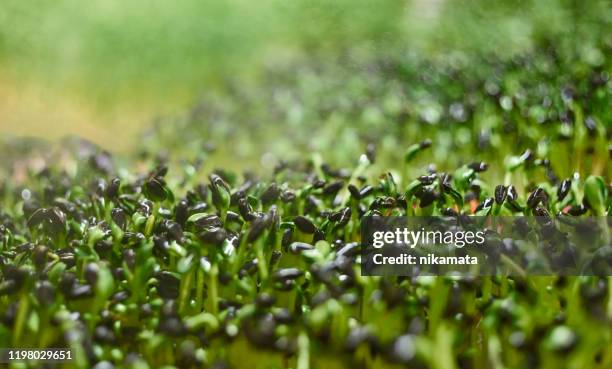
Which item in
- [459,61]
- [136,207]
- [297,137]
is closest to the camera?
[136,207]

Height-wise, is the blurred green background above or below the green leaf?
above

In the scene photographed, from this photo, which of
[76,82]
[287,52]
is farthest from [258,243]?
[287,52]

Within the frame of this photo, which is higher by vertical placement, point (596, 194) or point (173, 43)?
point (173, 43)

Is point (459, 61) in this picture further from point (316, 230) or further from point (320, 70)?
point (316, 230)

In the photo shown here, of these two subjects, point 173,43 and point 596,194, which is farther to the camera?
point 173,43

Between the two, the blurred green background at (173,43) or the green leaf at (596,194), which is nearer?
the green leaf at (596,194)

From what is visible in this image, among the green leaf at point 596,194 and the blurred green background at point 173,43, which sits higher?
the blurred green background at point 173,43

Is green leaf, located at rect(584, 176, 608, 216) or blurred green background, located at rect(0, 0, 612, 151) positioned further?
blurred green background, located at rect(0, 0, 612, 151)

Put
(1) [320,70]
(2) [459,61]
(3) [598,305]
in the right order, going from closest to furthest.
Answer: (3) [598,305], (2) [459,61], (1) [320,70]
